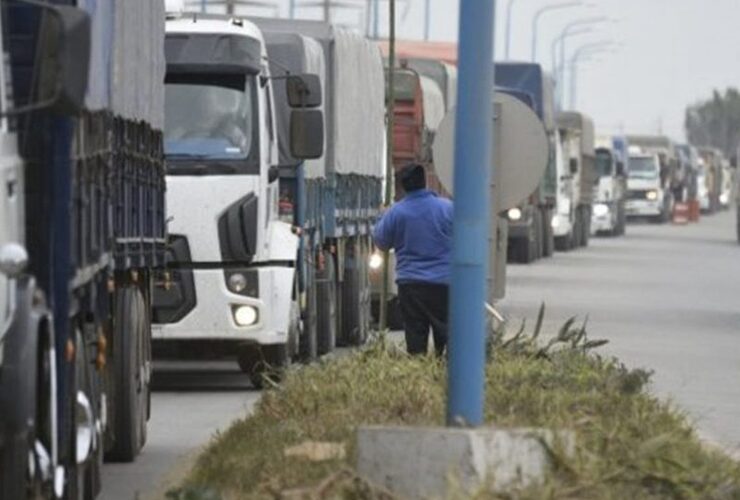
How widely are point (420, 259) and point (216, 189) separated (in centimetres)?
318

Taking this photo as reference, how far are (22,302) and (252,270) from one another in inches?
503

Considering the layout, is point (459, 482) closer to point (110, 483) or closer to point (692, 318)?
point (110, 483)

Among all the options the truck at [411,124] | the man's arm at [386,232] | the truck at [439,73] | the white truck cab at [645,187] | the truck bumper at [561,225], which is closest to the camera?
the man's arm at [386,232]

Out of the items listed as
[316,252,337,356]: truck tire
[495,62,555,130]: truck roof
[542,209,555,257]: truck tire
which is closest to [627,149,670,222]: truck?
[542,209,555,257]: truck tire

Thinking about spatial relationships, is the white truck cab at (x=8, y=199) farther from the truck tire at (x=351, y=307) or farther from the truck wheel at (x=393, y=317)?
the truck wheel at (x=393, y=317)

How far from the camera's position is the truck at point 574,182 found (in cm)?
6919

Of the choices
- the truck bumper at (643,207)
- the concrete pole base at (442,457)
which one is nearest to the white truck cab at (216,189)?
the concrete pole base at (442,457)

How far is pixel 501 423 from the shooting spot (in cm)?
1360

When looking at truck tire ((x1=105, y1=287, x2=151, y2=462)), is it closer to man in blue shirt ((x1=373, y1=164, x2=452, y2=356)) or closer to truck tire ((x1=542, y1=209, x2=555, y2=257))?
man in blue shirt ((x1=373, y1=164, x2=452, y2=356))

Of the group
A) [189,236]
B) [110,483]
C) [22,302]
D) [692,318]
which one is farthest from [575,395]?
[692,318]

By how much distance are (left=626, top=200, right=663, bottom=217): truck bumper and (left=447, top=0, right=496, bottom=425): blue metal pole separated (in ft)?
315

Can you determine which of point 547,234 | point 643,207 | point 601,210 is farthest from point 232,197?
point 643,207

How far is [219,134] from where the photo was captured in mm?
23906

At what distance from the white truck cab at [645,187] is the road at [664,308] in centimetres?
2453
